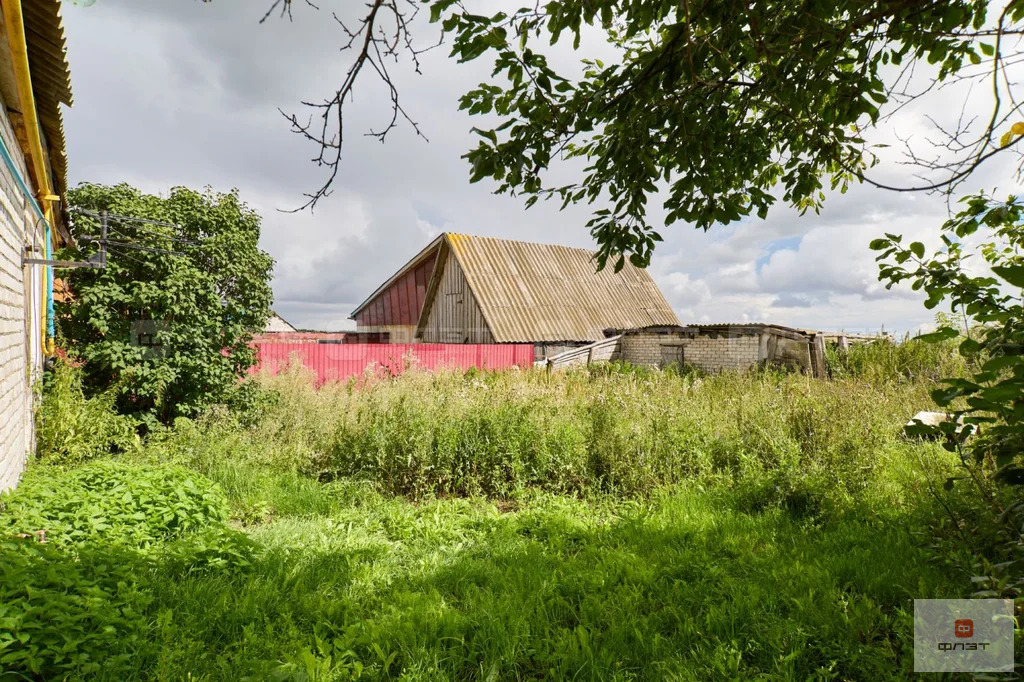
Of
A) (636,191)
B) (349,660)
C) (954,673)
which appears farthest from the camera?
(636,191)

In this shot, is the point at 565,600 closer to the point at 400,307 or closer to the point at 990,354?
the point at 990,354

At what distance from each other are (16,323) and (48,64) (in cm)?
245

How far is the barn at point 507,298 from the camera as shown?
1830 cm

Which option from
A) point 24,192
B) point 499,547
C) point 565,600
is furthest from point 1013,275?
point 24,192

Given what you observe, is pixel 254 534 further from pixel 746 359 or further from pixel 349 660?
pixel 746 359

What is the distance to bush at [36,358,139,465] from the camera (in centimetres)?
613

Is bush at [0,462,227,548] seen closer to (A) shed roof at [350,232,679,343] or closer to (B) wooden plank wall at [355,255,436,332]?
(A) shed roof at [350,232,679,343]

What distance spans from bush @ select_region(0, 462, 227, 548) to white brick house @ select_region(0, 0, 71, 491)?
0.44 metres

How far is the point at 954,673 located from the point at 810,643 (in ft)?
1.90

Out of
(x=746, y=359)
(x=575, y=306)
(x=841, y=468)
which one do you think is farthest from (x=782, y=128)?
(x=575, y=306)

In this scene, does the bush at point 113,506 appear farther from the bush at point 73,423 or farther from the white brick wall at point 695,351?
the white brick wall at point 695,351

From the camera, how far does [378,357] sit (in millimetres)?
14266

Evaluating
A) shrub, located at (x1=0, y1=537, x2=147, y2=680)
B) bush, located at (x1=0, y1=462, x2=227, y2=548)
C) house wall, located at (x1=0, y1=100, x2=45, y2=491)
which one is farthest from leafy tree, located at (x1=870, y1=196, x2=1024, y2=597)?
house wall, located at (x1=0, y1=100, x2=45, y2=491)

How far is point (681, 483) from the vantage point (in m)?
5.39
